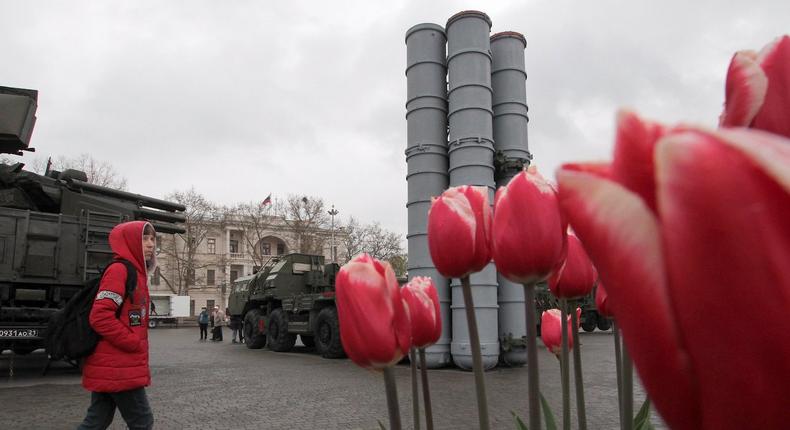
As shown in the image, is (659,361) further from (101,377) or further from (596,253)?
(101,377)

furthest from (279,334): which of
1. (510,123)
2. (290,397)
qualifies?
(510,123)

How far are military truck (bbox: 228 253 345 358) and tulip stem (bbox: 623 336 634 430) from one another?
11875 millimetres

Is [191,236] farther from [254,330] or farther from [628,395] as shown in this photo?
[628,395]

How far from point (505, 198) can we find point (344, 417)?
5.74m

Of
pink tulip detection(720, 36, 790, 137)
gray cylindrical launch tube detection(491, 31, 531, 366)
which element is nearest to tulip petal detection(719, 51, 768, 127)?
pink tulip detection(720, 36, 790, 137)

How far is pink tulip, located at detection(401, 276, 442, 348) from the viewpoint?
1.17m

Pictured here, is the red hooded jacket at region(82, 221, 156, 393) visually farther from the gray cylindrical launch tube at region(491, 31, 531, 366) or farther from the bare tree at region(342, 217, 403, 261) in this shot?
the bare tree at region(342, 217, 403, 261)

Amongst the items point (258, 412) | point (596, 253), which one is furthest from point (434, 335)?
point (258, 412)

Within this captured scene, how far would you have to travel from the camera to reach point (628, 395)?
38.0 inches

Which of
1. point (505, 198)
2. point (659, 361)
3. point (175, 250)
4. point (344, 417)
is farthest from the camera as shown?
point (175, 250)

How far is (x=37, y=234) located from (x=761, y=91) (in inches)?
432

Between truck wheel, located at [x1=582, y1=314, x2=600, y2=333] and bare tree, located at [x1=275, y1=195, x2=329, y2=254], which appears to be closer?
truck wheel, located at [x1=582, y1=314, x2=600, y2=333]

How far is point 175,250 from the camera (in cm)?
4566

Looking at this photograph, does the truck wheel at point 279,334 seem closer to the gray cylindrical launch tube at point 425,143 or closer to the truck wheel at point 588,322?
the gray cylindrical launch tube at point 425,143
